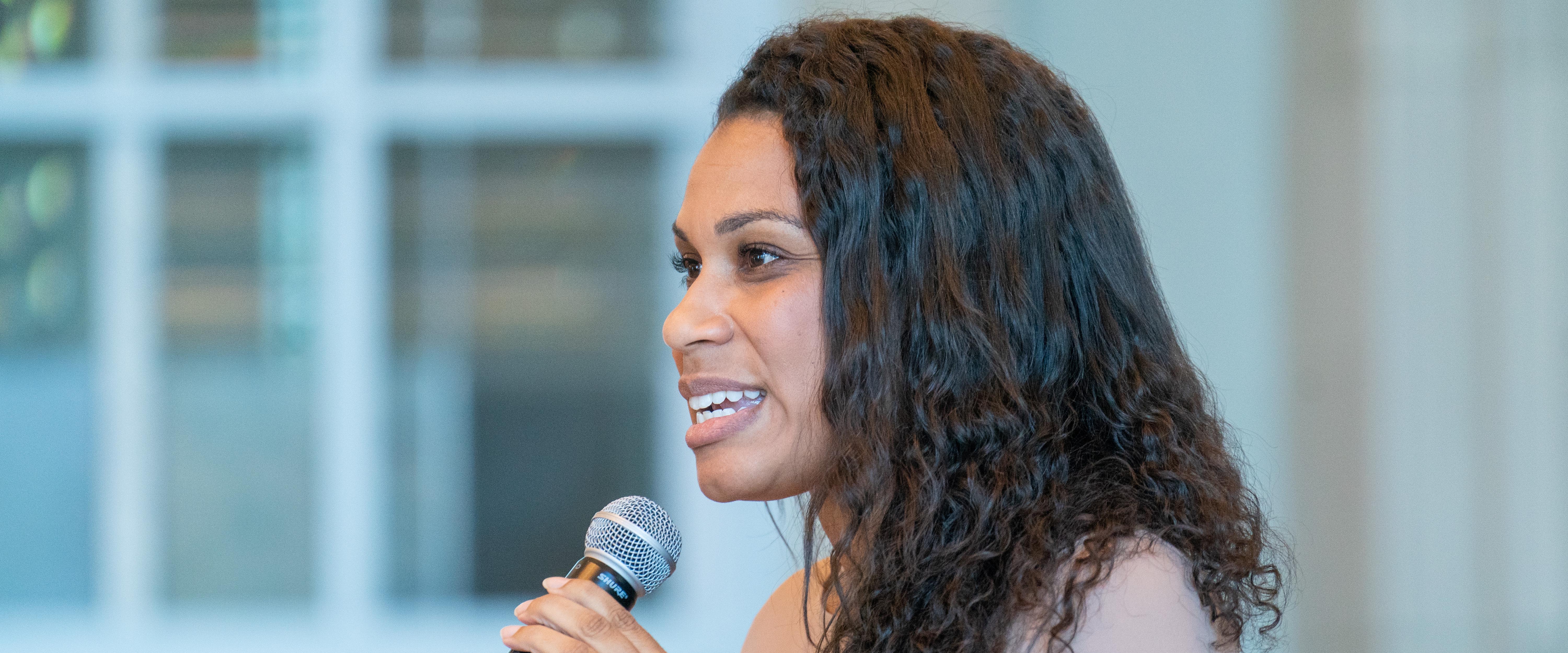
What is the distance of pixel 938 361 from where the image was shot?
4.23 ft

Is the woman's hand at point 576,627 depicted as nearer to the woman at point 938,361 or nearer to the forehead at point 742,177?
the woman at point 938,361

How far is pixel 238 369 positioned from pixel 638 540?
3364mm

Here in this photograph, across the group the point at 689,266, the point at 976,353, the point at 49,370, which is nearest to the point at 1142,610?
the point at 976,353

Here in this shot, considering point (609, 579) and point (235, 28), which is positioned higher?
point (235, 28)

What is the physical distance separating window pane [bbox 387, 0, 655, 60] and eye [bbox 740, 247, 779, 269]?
119 inches

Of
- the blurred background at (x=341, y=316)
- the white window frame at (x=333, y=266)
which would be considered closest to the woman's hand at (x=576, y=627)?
the blurred background at (x=341, y=316)

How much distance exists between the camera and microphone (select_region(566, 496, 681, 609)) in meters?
1.25

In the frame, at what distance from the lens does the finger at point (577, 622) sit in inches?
45.6

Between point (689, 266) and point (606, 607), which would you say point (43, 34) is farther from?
point (606, 607)

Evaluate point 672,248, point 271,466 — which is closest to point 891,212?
point 672,248

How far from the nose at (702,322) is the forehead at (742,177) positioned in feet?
0.23

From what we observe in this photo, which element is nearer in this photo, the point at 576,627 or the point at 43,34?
the point at 576,627

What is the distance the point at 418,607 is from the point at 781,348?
315 cm

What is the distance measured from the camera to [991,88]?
1344 mm
